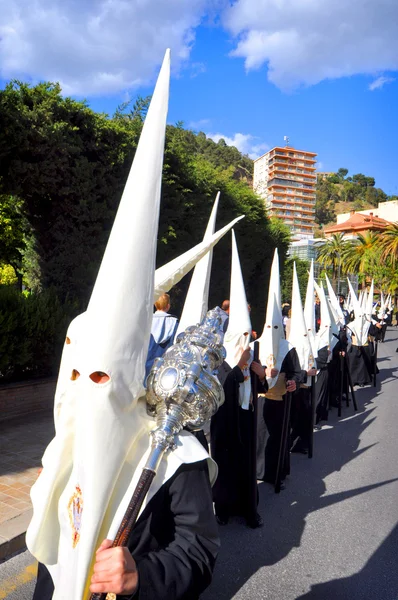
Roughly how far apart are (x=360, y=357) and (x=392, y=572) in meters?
10.1

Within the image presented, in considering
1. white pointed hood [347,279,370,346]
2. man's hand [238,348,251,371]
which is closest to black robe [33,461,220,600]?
man's hand [238,348,251,371]

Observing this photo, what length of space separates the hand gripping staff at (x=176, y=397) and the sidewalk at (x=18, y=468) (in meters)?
3.17

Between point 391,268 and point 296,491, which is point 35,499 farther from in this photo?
point 391,268

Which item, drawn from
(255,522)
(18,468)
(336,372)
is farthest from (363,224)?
(18,468)

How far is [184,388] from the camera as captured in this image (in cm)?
164

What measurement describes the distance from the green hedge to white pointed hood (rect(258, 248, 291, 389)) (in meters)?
3.94

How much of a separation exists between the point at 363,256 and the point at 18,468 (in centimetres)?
4920

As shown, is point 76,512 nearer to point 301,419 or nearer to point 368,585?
point 368,585

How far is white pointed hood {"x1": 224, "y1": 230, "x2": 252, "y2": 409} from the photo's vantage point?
473cm

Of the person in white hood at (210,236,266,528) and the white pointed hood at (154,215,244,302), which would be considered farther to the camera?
the person in white hood at (210,236,266,528)

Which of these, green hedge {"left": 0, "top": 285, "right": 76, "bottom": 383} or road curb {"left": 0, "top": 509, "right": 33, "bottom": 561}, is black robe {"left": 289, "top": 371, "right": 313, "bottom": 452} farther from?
road curb {"left": 0, "top": 509, "right": 33, "bottom": 561}

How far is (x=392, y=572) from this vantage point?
4.12m

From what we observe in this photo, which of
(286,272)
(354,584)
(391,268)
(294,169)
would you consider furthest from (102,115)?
(294,169)

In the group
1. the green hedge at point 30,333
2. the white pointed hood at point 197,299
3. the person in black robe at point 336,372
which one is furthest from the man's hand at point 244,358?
the person in black robe at point 336,372
